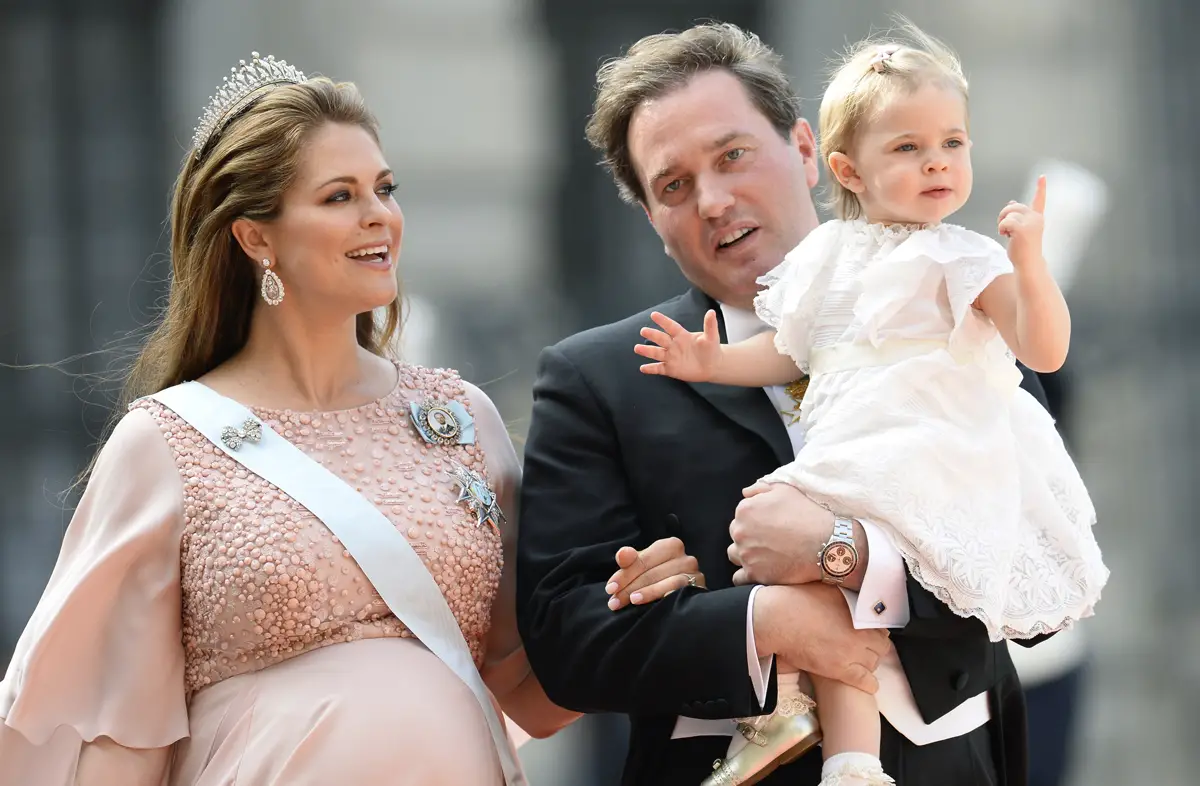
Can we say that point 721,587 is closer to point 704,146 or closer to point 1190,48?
point 704,146

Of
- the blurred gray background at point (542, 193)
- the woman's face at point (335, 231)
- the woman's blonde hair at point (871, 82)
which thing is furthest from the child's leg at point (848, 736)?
the blurred gray background at point (542, 193)

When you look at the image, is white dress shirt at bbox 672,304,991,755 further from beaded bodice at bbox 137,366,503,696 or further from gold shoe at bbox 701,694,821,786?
beaded bodice at bbox 137,366,503,696

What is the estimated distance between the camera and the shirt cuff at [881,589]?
7.00 feet

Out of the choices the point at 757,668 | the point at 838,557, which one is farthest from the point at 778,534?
the point at 757,668

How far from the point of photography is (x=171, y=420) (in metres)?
2.47

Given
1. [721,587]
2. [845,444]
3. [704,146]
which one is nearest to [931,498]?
[845,444]

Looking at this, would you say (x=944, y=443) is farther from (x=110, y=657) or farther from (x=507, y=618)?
(x=110, y=657)

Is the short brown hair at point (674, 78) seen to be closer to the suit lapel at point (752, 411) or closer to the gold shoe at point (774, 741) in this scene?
the suit lapel at point (752, 411)

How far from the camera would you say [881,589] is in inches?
84.4

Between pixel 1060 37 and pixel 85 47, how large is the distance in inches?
163

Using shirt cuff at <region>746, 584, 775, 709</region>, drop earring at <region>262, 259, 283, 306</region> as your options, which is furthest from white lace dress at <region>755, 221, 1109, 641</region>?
drop earring at <region>262, 259, 283, 306</region>

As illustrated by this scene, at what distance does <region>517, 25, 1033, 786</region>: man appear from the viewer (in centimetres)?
216

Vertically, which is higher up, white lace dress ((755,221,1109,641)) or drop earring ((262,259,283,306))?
drop earring ((262,259,283,306))

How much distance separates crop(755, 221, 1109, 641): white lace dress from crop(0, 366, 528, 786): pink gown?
69 cm
